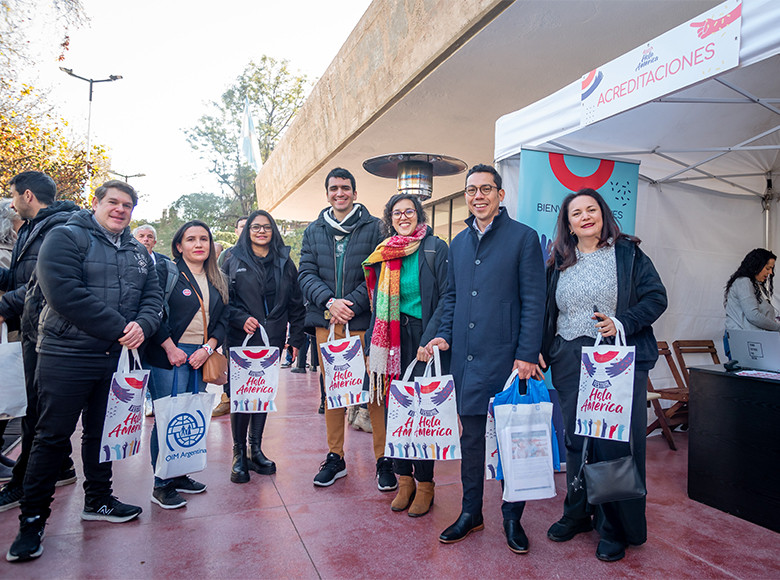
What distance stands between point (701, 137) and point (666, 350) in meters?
2.07

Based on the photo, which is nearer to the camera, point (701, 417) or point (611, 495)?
point (611, 495)

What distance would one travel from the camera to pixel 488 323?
286 cm

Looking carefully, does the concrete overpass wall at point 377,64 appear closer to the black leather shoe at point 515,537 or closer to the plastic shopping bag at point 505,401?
the plastic shopping bag at point 505,401

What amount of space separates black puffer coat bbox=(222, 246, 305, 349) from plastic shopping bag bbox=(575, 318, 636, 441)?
87.5 inches

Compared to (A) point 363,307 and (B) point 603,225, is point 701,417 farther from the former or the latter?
(A) point 363,307

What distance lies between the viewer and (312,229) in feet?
12.8

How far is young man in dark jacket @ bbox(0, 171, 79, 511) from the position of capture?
10.8 ft

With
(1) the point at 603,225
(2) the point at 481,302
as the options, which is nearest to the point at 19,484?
(2) the point at 481,302

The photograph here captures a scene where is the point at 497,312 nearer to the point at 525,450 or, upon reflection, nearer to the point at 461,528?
the point at 525,450

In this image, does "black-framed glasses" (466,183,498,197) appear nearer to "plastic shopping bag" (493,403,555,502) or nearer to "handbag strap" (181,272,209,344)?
"plastic shopping bag" (493,403,555,502)

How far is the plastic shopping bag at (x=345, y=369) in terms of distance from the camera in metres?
3.48

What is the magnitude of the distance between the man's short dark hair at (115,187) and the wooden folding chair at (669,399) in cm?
437

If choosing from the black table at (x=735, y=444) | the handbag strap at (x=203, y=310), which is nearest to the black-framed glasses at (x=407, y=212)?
the handbag strap at (x=203, y=310)

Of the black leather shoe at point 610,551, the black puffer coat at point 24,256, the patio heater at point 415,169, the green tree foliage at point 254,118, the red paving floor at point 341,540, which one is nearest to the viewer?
the red paving floor at point 341,540
